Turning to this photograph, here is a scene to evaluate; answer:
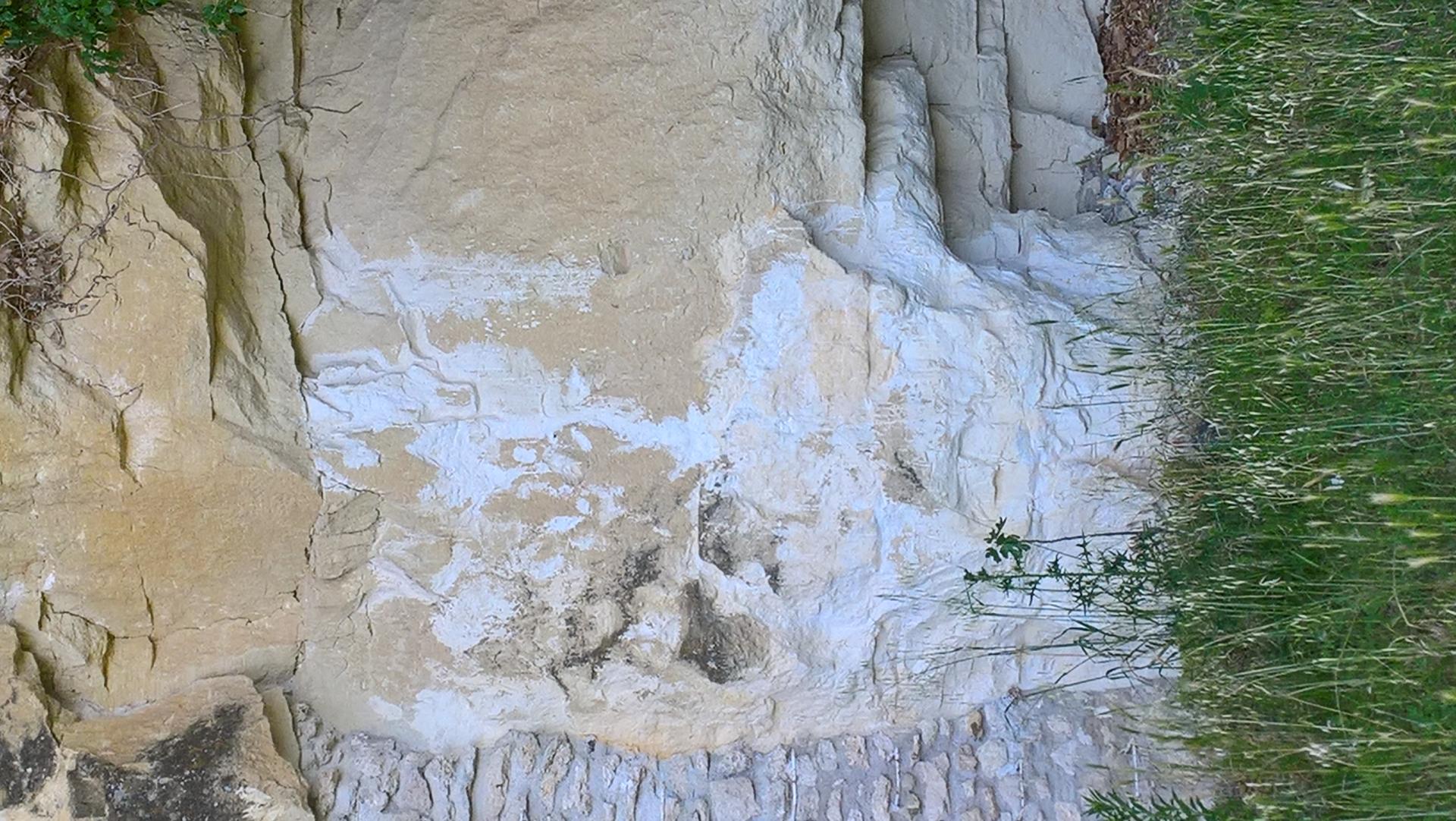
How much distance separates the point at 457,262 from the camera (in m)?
3.42

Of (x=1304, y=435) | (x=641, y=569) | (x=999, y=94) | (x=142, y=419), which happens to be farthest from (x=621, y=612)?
(x=999, y=94)

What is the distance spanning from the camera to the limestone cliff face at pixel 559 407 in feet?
10.6

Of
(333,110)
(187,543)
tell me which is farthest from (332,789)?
(333,110)

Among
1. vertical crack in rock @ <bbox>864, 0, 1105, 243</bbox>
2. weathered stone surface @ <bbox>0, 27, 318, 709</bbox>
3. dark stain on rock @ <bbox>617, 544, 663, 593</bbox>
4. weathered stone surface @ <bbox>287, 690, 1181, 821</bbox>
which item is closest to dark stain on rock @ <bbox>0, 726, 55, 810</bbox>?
weathered stone surface @ <bbox>0, 27, 318, 709</bbox>

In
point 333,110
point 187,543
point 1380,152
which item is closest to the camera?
point 1380,152

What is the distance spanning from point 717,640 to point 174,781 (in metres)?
1.47

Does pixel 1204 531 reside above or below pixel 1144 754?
above

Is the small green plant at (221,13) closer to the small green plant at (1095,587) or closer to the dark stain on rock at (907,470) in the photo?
the dark stain on rock at (907,470)

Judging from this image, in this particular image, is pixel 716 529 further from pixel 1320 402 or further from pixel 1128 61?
pixel 1128 61

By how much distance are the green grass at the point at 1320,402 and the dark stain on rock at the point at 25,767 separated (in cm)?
297

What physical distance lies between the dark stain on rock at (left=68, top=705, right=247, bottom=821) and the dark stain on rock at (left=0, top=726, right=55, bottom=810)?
75 mm

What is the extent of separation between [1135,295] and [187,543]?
9.22 ft

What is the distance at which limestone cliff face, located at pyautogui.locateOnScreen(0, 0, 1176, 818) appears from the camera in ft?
10.6

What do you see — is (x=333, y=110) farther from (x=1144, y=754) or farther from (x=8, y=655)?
(x=1144, y=754)
